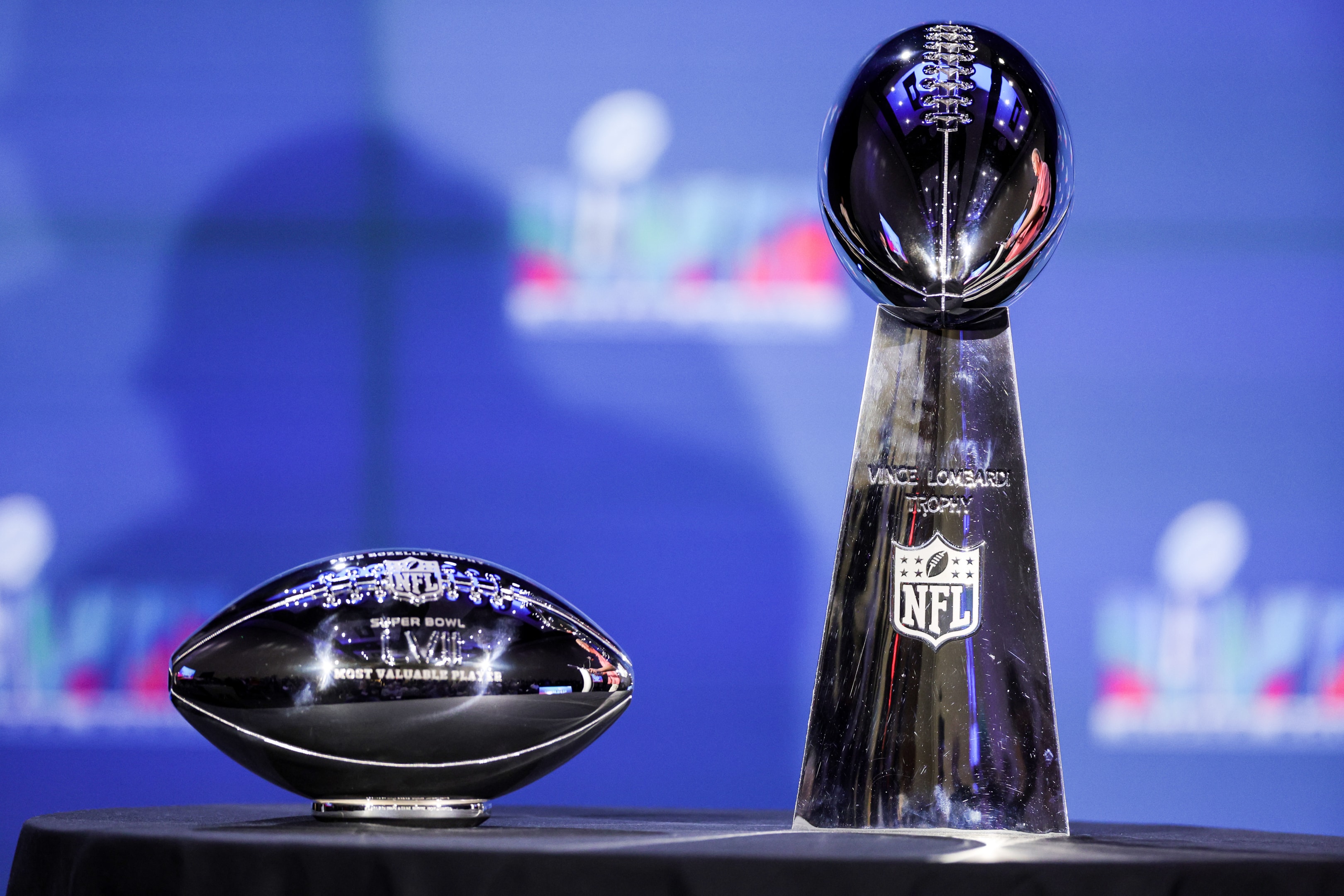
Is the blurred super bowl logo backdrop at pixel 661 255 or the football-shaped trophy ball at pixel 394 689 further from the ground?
the blurred super bowl logo backdrop at pixel 661 255

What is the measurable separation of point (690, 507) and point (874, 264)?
3.80ft

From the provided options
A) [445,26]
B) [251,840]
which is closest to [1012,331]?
[445,26]

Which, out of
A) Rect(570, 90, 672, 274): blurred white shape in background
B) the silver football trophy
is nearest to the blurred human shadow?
Rect(570, 90, 672, 274): blurred white shape in background

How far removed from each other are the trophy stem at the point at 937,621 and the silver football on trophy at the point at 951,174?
34 millimetres

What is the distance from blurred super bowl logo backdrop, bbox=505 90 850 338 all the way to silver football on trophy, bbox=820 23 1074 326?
43.3 inches

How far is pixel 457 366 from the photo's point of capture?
80.0 inches

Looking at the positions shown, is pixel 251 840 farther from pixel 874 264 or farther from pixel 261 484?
pixel 261 484

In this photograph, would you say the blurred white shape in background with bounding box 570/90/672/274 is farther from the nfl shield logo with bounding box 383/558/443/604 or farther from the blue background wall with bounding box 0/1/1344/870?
the nfl shield logo with bounding box 383/558/443/604

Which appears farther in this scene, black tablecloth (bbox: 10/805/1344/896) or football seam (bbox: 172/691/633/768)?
football seam (bbox: 172/691/633/768)

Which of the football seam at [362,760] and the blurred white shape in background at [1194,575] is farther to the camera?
the blurred white shape in background at [1194,575]

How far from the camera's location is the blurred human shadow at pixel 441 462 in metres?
2.00

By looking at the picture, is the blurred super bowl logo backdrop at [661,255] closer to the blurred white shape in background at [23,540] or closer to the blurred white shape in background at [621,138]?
the blurred white shape in background at [621,138]

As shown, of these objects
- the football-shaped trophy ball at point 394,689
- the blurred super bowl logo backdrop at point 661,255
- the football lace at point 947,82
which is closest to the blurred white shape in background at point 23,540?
the blurred super bowl logo backdrop at point 661,255

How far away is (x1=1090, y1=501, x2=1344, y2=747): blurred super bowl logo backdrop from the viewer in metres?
1.93
